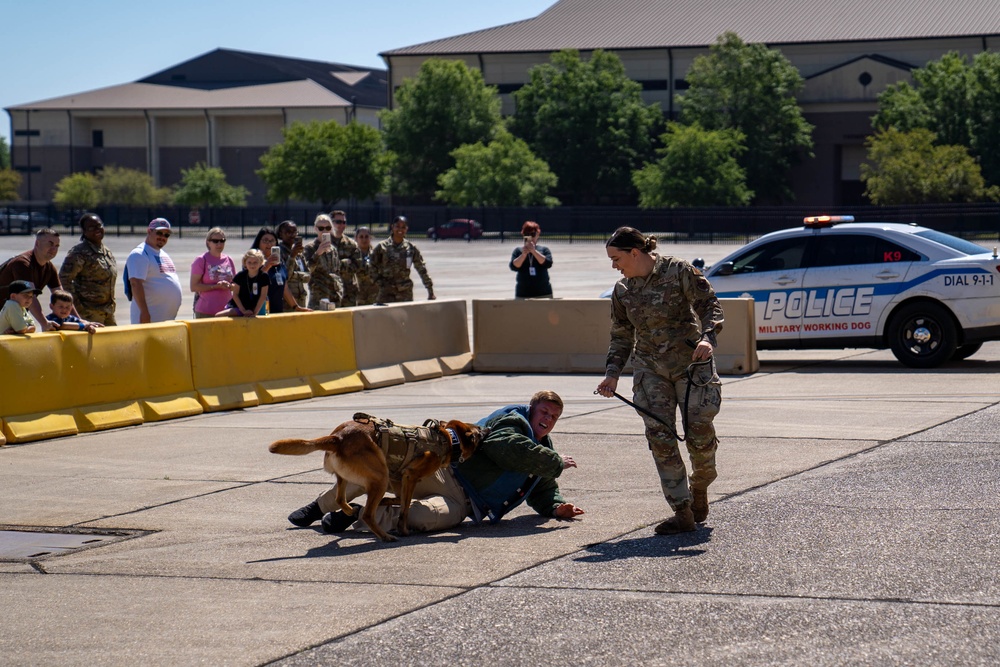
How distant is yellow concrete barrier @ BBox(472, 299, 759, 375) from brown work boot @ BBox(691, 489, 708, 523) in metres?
8.18

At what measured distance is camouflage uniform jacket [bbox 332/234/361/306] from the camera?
16.4 meters

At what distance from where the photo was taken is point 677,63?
299 ft

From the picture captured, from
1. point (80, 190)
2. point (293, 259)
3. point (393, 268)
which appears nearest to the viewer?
point (293, 259)

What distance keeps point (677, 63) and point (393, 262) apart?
7808 centimetres

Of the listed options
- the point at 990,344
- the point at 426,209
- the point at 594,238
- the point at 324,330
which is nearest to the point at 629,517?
the point at 324,330

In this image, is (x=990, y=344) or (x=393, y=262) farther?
→ (x=990, y=344)

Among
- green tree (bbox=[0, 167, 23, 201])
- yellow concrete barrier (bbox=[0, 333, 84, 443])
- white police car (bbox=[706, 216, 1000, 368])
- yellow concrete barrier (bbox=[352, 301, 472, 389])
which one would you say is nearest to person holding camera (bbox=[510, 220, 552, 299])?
yellow concrete barrier (bbox=[352, 301, 472, 389])

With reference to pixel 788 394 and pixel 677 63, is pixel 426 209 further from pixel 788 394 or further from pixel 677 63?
pixel 788 394

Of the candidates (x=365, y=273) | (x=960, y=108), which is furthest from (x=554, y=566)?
(x=960, y=108)

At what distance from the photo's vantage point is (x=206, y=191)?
337ft

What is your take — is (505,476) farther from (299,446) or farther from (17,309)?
(17,309)

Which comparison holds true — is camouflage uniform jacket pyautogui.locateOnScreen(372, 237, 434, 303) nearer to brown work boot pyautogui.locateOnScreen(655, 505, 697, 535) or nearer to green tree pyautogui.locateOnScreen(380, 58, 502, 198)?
brown work boot pyautogui.locateOnScreen(655, 505, 697, 535)

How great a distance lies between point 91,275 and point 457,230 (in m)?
61.7

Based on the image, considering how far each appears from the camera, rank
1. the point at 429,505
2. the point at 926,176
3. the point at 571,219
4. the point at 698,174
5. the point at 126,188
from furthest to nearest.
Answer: the point at 126,188
the point at 698,174
the point at 571,219
the point at 926,176
the point at 429,505
